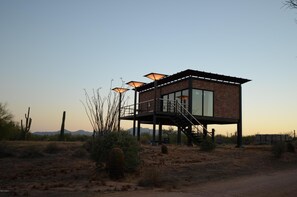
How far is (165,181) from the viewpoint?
11375 mm

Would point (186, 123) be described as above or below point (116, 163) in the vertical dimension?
above

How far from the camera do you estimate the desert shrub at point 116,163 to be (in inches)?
466

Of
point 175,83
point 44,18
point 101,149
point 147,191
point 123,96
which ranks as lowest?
point 147,191

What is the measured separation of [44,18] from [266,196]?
1532 cm

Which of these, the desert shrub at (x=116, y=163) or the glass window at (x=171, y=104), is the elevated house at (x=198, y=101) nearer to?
the glass window at (x=171, y=104)

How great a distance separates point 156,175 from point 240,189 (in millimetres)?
2717

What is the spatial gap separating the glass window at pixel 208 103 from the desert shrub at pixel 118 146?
14.7 metres

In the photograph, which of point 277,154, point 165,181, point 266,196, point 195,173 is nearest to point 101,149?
point 165,181

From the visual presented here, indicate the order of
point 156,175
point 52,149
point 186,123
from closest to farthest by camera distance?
1. point 156,175
2. point 52,149
3. point 186,123

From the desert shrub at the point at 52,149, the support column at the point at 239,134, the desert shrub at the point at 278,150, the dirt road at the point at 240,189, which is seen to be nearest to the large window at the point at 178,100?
the support column at the point at 239,134

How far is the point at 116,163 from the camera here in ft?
38.9

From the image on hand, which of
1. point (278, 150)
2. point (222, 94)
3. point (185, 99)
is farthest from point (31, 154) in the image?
point (222, 94)

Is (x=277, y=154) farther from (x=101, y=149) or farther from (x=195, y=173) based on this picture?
(x=101, y=149)

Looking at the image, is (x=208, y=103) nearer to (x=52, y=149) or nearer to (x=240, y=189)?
(x=52, y=149)
